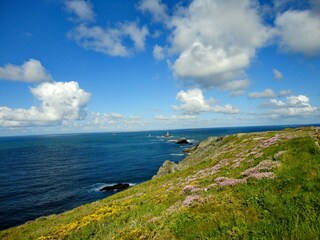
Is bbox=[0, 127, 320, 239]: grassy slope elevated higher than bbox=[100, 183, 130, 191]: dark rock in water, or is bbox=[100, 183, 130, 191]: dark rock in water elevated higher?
bbox=[0, 127, 320, 239]: grassy slope

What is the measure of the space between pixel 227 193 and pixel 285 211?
4.54 m

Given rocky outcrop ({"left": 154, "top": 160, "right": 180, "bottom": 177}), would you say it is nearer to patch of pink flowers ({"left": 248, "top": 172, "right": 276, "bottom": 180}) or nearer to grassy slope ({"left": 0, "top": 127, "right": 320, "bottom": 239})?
grassy slope ({"left": 0, "top": 127, "right": 320, "bottom": 239})

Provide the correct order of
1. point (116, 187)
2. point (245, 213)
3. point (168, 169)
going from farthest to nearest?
point (116, 187) → point (168, 169) → point (245, 213)

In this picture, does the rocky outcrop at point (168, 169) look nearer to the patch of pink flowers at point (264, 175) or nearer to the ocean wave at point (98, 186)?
the ocean wave at point (98, 186)

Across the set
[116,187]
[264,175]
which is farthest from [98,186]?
[264,175]

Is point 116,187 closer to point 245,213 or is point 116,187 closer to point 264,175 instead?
point 264,175

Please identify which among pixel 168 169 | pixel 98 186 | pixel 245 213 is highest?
pixel 245 213

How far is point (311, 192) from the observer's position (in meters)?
11.3

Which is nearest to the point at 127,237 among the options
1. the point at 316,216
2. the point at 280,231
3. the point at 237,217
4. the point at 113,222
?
the point at 113,222

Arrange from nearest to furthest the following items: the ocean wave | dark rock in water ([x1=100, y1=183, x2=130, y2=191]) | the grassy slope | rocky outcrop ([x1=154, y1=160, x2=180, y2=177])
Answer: the grassy slope, rocky outcrop ([x1=154, y1=160, x2=180, y2=177]), dark rock in water ([x1=100, y1=183, x2=130, y2=191]), the ocean wave

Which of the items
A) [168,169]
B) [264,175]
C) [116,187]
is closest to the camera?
[264,175]

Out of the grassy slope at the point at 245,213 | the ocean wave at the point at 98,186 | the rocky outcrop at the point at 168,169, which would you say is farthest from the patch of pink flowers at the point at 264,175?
the ocean wave at the point at 98,186

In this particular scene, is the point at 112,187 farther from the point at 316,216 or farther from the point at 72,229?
the point at 316,216

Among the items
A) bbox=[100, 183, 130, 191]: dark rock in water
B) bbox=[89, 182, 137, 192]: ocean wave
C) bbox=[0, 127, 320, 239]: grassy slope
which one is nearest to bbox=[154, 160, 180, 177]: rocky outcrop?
bbox=[100, 183, 130, 191]: dark rock in water
